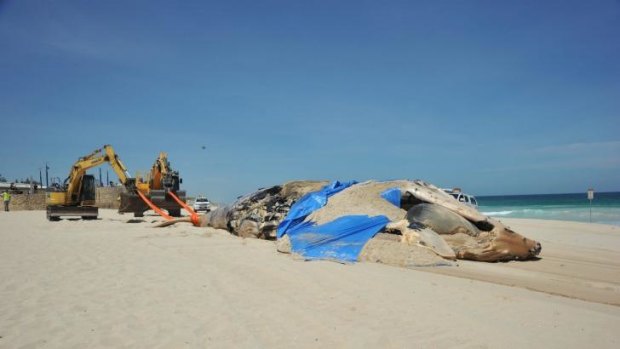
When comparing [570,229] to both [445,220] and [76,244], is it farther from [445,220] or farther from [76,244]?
[76,244]

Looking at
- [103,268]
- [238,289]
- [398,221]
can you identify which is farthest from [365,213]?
[103,268]

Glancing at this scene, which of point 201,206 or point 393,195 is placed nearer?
point 393,195

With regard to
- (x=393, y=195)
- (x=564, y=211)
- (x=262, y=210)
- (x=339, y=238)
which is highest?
(x=393, y=195)

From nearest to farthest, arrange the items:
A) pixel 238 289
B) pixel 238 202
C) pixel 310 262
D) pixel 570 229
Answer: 1. pixel 238 289
2. pixel 310 262
3. pixel 238 202
4. pixel 570 229

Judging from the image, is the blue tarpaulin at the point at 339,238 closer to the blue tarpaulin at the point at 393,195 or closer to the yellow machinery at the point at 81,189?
the blue tarpaulin at the point at 393,195

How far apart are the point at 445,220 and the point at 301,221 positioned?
3541 mm

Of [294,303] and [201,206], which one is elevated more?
[201,206]

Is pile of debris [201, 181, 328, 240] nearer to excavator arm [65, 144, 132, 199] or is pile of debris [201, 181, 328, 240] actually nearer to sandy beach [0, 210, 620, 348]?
sandy beach [0, 210, 620, 348]

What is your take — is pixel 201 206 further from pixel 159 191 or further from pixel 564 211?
pixel 564 211

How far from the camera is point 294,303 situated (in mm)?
5160

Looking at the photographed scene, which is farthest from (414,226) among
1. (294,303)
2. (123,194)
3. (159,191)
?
(123,194)

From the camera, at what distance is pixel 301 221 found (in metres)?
10.7

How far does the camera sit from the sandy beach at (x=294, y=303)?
13.2 ft

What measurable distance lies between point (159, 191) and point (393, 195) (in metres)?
13.4
